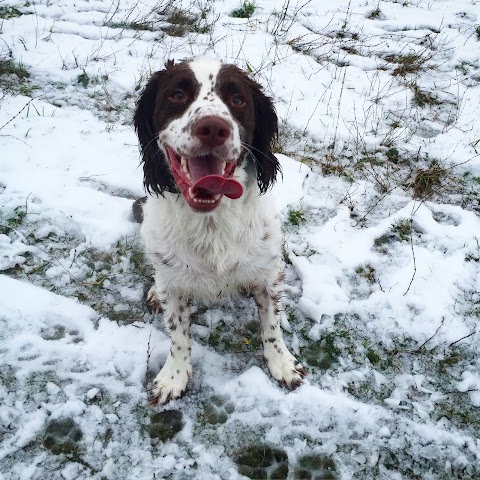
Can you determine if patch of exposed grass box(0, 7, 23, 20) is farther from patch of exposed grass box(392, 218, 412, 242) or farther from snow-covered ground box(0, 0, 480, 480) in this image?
patch of exposed grass box(392, 218, 412, 242)

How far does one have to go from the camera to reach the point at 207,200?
6.22 ft

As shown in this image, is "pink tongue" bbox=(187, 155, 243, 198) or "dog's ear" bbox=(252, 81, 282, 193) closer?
"pink tongue" bbox=(187, 155, 243, 198)

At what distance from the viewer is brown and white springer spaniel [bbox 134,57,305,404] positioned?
1911mm

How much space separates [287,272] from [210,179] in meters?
1.39

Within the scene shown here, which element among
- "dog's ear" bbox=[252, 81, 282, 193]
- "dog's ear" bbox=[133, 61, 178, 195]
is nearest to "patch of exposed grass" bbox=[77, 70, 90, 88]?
"dog's ear" bbox=[133, 61, 178, 195]

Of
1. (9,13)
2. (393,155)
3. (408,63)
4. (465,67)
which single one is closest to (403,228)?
(393,155)

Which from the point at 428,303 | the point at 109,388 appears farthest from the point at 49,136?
the point at 428,303

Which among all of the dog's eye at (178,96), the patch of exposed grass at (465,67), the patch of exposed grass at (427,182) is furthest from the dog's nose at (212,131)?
the patch of exposed grass at (465,67)

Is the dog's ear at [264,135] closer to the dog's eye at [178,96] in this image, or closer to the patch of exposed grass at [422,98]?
the dog's eye at [178,96]

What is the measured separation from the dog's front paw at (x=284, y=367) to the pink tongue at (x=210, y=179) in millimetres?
1035

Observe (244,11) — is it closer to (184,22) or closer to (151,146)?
(184,22)

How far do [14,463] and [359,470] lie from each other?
1621 millimetres

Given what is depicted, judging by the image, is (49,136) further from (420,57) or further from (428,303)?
(420,57)

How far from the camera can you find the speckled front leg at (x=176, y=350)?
93.4 inches
